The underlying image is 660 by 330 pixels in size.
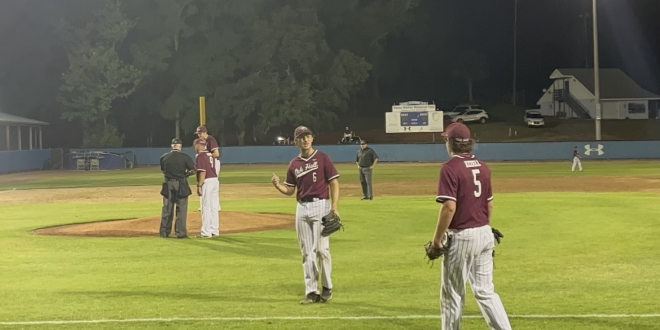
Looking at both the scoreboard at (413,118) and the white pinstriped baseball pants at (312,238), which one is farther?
the scoreboard at (413,118)

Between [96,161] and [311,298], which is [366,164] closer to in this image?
[311,298]

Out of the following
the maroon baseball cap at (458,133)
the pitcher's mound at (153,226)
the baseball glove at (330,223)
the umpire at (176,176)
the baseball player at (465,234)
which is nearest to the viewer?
the baseball player at (465,234)

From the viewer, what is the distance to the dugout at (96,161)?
55.9 meters

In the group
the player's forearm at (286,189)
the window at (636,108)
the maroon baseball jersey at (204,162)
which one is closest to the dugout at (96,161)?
the maroon baseball jersey at (204,162)

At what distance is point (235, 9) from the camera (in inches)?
2702

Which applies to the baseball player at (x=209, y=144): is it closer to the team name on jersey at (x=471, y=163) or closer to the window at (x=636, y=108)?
the team name on jersey at (x=471, y=163)

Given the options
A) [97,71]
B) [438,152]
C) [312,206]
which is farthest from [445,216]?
[97,71]

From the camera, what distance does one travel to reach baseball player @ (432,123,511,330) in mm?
6844

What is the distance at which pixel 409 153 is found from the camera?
5756cm

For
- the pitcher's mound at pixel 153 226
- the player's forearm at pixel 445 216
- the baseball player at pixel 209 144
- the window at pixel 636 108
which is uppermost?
the window at pixel 636 108

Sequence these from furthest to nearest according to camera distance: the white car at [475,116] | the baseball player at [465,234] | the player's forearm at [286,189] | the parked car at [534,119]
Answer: the white car at [475,116] → the parked car at [534,119] → the player's forearm at [286,189] → the baseball player at [465,234]

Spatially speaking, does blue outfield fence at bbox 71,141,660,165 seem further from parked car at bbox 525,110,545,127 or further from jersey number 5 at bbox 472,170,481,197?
jersey number 5 at bbox 472,170,481,197

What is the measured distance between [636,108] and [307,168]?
81.6 meters

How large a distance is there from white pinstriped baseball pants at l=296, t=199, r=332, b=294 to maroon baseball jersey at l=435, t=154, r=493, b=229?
305cm
